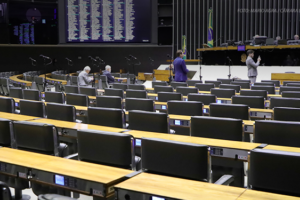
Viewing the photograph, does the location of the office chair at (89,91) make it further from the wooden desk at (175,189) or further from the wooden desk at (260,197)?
the wooden desk at (260,197)

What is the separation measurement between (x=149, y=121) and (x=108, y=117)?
0.57m

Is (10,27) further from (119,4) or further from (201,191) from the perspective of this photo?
(201,191)

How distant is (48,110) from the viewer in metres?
4.34

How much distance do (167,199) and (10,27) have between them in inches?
582

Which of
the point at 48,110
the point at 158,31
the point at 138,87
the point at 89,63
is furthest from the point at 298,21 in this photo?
the point at 48,110

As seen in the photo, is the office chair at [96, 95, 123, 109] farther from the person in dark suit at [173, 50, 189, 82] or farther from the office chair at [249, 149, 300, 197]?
the person in dark suit at [173, 50, 189, 82]

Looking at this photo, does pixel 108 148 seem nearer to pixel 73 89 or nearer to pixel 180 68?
pixel 73 89

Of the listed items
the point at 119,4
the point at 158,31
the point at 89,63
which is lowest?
the point at 89,63

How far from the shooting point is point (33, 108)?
4.61m

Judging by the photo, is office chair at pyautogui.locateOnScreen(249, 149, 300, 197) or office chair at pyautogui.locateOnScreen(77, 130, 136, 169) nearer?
office chair at pyautogui.locateOnScreen(249, 149, 300, 197)

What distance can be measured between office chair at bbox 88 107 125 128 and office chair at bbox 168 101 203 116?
90cm

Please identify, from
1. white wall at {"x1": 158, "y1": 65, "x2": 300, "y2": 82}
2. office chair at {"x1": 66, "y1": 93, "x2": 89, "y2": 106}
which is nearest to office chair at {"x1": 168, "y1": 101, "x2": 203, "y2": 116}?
office chair at {"x1": 66, "y1": 93, "x2": 89, "y2": 106}

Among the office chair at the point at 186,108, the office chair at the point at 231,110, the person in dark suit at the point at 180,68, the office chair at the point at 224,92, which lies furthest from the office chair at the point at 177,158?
the person in dark suit at the point at 180,68

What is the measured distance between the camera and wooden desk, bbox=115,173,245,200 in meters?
1.74
